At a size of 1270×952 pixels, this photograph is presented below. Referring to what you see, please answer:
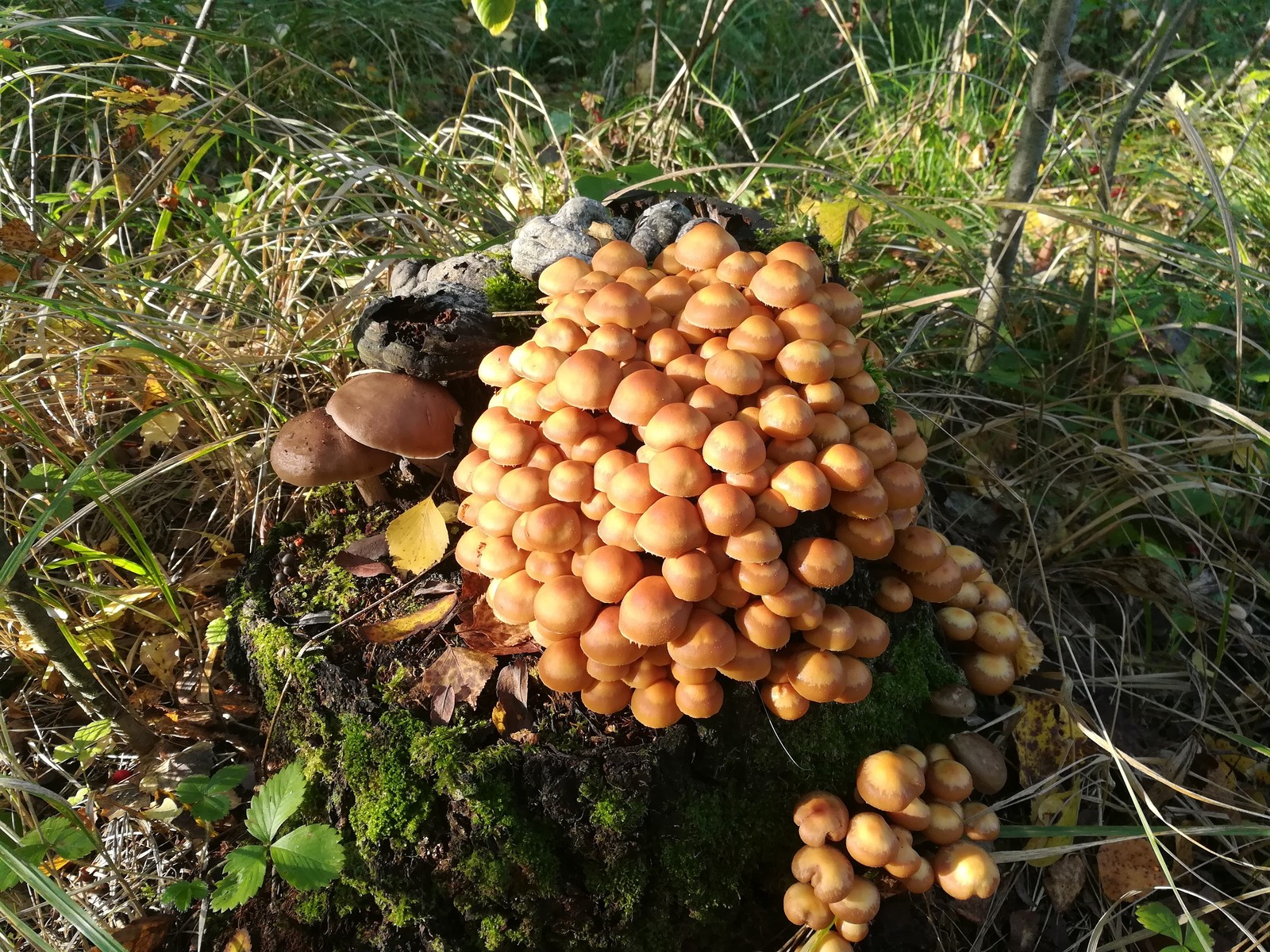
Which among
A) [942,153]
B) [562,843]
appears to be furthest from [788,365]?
[942,153]

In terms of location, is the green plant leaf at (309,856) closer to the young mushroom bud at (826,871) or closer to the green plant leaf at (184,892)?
the green plant leaf at (184,892)

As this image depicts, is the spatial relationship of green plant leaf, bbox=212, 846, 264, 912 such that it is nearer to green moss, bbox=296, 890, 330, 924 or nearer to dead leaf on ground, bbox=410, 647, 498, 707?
green moss, bbox=296, 890, 330, 924

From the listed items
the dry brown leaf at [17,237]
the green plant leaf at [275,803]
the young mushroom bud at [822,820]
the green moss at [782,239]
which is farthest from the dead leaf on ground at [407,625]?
the dry brown leaf at [17,237]

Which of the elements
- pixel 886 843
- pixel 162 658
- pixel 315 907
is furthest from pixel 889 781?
pixel 162 658

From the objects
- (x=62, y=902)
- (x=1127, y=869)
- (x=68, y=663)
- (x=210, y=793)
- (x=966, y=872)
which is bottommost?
(x=1127, y=869)

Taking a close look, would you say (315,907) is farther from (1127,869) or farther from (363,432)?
(1127,869)

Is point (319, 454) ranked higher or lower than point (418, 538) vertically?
higher
